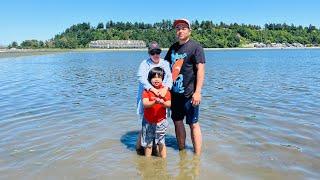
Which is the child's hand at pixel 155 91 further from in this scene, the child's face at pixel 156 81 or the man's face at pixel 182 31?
the man's face at pixel 182 31

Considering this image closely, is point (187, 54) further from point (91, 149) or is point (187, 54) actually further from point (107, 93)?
A: point (107, 93)

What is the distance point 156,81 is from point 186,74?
62 centimetres

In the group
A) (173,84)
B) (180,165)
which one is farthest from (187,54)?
(180,165)

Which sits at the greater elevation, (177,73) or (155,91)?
(177,73)

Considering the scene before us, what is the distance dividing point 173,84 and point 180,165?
1484 mm

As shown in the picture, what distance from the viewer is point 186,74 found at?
5637mm

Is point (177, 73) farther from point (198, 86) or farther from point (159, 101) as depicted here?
point (159, 101)

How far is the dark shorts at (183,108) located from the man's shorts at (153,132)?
390mm

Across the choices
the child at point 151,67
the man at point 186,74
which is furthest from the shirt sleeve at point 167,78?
the man at point 186,74

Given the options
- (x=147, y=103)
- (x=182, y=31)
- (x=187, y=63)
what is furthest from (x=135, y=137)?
(x=182, y=31)

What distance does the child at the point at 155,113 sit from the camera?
5.25m

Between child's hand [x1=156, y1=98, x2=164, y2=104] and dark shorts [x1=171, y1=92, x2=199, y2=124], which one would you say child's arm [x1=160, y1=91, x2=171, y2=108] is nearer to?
child's hand [x1=156, y1=98, x2=164, y2=104]

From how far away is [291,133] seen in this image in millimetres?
7496

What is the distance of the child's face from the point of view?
5.35m
